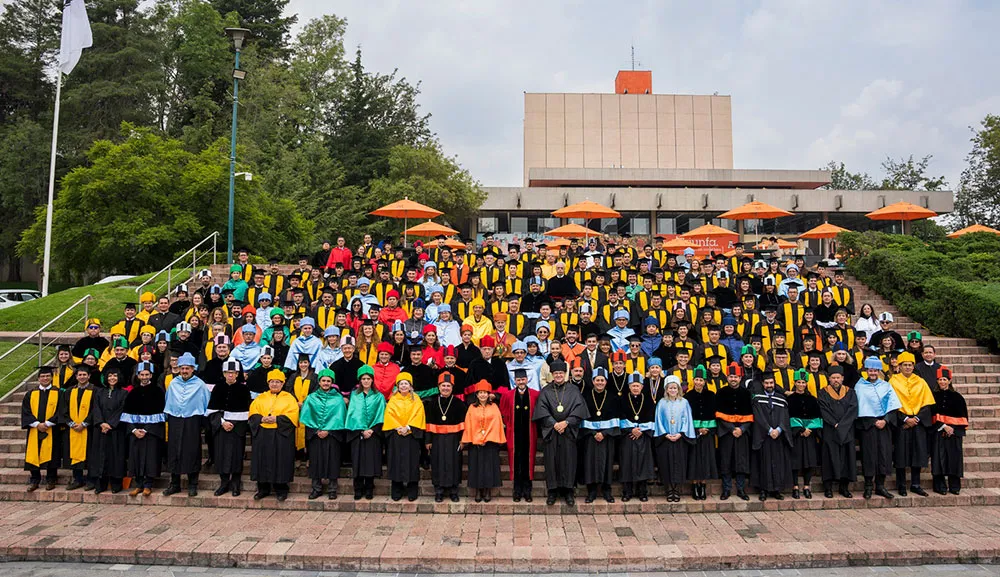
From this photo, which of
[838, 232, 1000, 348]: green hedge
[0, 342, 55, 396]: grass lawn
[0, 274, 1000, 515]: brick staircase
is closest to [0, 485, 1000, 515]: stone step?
[0, 274, 1000, 515]: brick staircase

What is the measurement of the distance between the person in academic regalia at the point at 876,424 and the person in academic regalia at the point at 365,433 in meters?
5.81

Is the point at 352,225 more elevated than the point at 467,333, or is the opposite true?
the point at 352,225

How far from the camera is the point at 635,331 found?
10672mm

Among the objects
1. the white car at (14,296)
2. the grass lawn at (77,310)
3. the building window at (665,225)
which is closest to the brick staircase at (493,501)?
the grass lawn at (77,310)

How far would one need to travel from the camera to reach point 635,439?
7727 millimetres

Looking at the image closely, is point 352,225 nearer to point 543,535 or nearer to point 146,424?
point 146,424

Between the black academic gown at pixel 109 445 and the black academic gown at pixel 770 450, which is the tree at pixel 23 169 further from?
the black academic gown at pixel 770 450

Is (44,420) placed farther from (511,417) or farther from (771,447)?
(771,447)

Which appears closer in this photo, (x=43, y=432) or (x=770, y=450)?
(x=770, y=450)

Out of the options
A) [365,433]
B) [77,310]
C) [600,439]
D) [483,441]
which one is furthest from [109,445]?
[77,310]

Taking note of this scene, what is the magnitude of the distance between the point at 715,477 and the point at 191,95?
108 ft

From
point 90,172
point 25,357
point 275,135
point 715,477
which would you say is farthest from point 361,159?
point 715,477

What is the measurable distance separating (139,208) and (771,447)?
17.4 meters

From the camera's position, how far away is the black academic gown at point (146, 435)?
785cm
